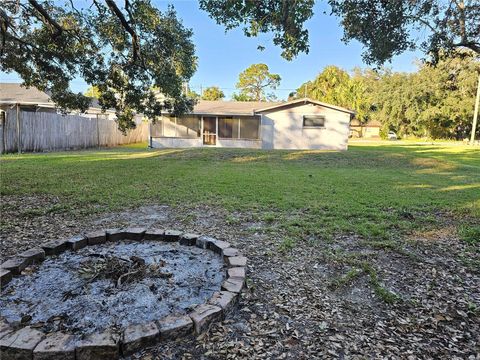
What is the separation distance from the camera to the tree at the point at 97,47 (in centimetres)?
748

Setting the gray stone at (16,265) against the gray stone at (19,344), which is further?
the gray stone at (16,265)

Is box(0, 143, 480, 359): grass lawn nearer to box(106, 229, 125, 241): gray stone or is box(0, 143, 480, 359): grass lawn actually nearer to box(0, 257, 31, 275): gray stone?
box(0, 257, 31, 275): gray stone

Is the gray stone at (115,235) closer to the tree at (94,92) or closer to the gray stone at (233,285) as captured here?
the gray stone at (233,285)

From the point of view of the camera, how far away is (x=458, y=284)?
9.87 feet

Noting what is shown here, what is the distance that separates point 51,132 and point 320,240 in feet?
50.3

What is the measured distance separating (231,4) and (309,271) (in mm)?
3343

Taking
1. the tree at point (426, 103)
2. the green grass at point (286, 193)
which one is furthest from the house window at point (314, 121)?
the tree at point (426, 103)

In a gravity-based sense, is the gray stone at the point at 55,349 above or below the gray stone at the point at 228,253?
below

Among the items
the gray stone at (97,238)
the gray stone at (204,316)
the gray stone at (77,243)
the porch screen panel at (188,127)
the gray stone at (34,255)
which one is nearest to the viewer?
the gray stone at (204,316)

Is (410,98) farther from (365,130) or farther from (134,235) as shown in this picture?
(134,235)

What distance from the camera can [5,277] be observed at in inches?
109

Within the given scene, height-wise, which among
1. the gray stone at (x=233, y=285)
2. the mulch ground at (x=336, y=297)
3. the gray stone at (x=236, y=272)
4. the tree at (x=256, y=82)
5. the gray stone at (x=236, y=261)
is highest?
the tree at (x=256, y=82)

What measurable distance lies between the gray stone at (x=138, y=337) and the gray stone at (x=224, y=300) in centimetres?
48

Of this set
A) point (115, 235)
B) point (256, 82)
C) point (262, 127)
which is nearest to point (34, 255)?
point (115, 235)
